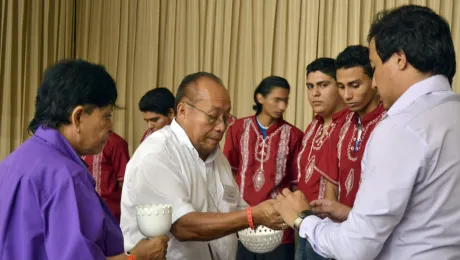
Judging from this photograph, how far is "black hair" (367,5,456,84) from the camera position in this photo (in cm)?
132

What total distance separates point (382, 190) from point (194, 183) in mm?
777

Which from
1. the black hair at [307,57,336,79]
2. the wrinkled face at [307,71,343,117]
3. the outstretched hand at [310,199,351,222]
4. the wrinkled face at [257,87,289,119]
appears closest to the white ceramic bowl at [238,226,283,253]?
the outstretched hand at [310,199,351,222]

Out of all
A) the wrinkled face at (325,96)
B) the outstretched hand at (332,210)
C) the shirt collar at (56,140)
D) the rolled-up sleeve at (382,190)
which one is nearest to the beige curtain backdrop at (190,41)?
the wrinkled face at (325,96)

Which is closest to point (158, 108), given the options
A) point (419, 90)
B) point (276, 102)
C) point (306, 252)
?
point (276, 102)

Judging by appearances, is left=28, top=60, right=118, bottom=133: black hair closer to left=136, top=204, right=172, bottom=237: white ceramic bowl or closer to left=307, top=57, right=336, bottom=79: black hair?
left=136, top=204, right=172, bottom=237: white ceramic bowl

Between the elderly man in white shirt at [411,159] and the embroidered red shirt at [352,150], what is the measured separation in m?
0.98

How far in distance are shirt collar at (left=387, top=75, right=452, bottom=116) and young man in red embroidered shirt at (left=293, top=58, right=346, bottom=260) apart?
1.17 metres

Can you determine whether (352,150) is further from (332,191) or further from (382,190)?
(382,190)

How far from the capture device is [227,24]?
4.52m

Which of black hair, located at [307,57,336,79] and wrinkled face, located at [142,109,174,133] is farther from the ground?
black hair, located at [307,57,336,79]

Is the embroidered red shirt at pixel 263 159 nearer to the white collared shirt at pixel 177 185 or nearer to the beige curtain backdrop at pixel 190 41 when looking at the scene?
the beige curtain backdrop at pixel 190 41

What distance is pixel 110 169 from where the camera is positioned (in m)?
3.70

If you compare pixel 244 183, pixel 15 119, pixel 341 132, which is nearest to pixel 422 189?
pixel 341 132

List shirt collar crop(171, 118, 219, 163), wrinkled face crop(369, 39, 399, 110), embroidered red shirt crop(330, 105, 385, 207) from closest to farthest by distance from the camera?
wrinkled face crop(369, 39, 399, 110) < shirt collar crop(171, 118, 219, 163) < embroidered red shirt crop(330, 105, 385, 207)
